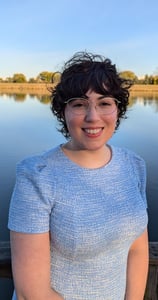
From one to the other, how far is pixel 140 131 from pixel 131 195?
48.3 ft

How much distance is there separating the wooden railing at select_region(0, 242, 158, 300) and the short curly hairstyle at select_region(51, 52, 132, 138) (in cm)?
62

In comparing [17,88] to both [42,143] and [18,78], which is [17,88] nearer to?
[18,78]

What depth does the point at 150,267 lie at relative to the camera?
53.6 inches

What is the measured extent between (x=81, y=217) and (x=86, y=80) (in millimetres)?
447

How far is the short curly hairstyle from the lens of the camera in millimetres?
986

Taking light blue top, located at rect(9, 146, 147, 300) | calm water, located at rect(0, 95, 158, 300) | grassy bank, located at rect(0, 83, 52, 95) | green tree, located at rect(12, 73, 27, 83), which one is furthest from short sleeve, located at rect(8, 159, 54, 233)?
green tree, located at rect(12, 73, 27, 83)

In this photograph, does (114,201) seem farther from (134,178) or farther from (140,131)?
(140,131)

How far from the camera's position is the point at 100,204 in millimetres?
988

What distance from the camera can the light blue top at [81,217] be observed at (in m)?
0.91

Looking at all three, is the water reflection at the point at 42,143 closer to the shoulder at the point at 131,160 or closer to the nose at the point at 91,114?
the shoulder at the point at 131,160

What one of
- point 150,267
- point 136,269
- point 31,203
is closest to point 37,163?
point 31,203

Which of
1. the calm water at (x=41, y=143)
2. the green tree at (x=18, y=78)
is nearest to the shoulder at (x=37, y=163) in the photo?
the calm water at (x=41, y=143)

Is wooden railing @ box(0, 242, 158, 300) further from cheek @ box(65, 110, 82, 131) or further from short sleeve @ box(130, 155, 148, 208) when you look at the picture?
cheek @ box(65, 110, 82, 131)

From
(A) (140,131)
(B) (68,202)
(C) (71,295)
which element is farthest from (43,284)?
(A) (140,131)
